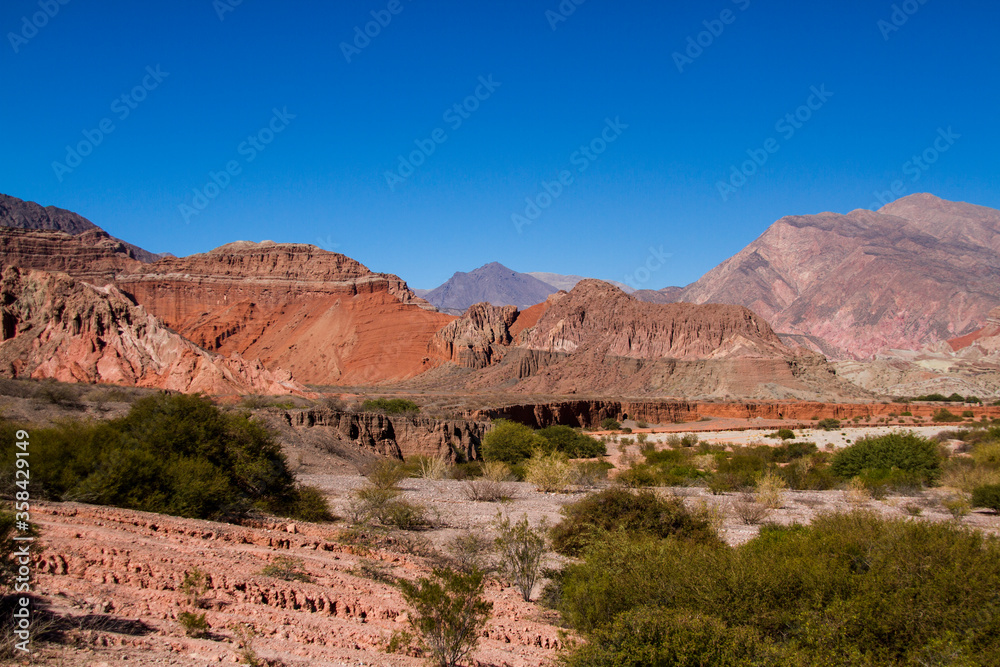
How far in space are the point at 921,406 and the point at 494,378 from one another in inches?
1878

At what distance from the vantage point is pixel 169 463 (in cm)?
1440

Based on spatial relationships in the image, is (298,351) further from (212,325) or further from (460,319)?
(460,319)

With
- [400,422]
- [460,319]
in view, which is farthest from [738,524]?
[460,319]

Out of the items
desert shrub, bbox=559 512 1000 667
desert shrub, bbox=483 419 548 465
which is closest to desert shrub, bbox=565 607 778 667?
desert shrub, bbox=559 512 1000 667

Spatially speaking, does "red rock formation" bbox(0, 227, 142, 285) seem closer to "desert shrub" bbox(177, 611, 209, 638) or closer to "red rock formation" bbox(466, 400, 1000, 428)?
"red rock formation" bbox(466, 400, 1000, 428)

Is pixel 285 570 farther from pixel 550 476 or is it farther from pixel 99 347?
pixel 99 347

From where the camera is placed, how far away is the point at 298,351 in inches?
3890

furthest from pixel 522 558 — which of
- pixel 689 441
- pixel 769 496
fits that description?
pixel 689 441

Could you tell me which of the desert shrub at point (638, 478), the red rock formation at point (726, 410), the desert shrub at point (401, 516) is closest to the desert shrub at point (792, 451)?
the desert shrub at point (638, 478)

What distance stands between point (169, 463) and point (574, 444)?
31.6 m

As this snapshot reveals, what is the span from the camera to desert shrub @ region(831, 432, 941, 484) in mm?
29016

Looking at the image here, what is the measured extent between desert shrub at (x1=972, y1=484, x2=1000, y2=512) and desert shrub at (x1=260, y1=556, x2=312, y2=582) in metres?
20.2

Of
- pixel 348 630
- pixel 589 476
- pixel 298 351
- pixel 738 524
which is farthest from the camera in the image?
pixel 298 351

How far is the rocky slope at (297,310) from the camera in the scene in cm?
9581
